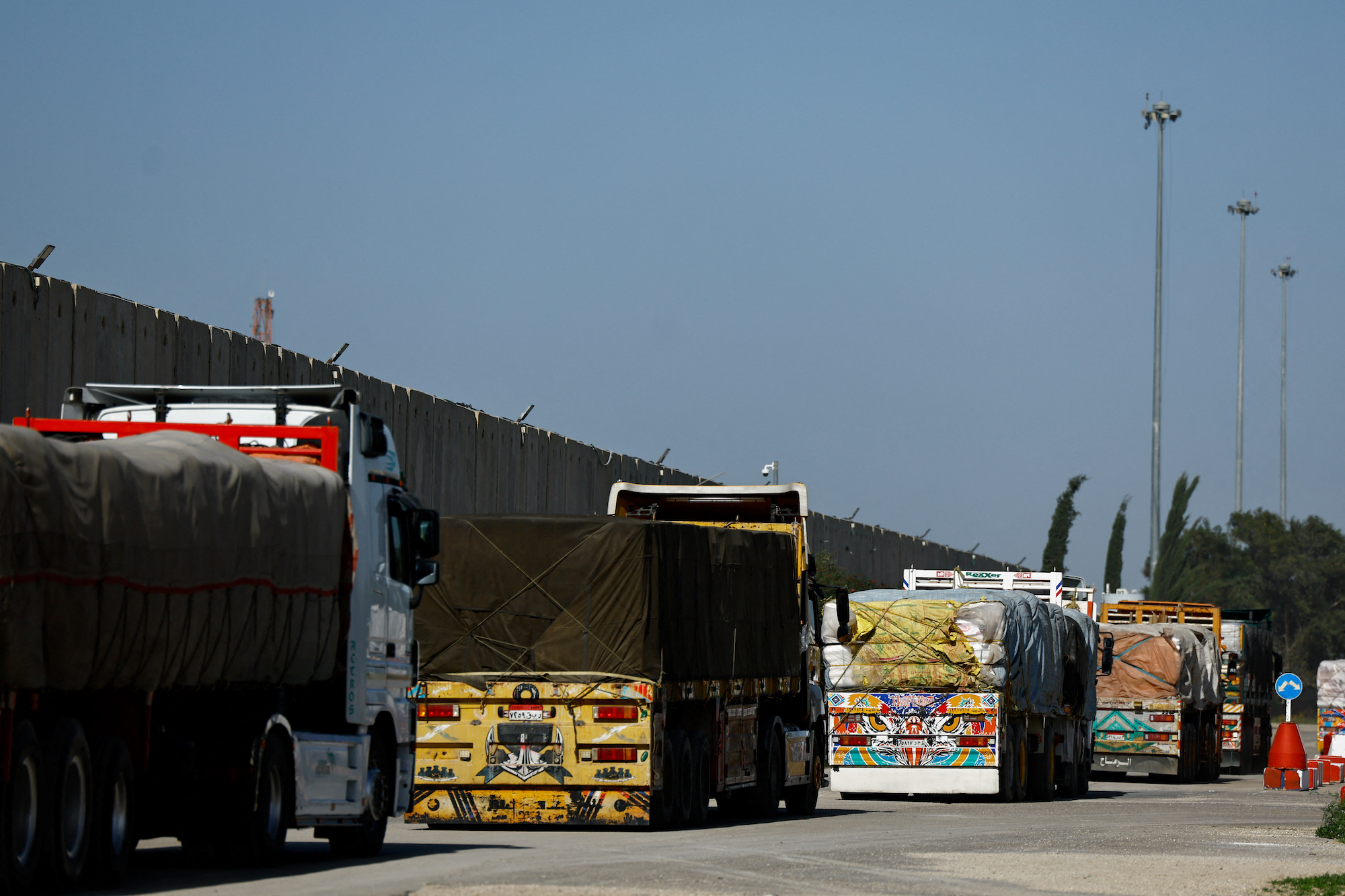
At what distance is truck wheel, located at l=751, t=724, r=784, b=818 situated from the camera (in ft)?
75.3

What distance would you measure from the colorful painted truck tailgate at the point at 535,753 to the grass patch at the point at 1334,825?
628cm

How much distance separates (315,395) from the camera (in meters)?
15.3

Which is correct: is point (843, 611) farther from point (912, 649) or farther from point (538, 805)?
point (538, 805)

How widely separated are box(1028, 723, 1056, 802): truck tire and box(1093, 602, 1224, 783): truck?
6.35 metres

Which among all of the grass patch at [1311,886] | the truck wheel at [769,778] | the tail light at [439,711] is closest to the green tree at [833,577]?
the truck wheel at [769,778]

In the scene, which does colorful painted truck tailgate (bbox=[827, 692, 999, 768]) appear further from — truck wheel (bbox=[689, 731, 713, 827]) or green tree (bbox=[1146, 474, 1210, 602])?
green tree (bbox=[1146, 474, 1210, 602])

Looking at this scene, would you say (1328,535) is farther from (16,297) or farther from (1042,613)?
(16,297)

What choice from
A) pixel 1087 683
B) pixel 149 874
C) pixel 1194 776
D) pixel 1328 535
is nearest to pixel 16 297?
pixel 149 874

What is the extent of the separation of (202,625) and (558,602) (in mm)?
6967

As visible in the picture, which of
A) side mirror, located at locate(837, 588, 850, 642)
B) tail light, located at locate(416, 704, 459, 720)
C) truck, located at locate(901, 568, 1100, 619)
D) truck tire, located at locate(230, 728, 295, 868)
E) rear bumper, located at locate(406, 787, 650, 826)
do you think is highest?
truck, located at locate(901, 568, 1100, 619)

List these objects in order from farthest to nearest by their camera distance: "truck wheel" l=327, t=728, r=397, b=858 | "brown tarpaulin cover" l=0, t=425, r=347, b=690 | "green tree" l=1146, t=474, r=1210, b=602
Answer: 1. "green tree" l=1146, t=474, r=1210, b=602
2. "truck wheel" l=327, t=728, r=397, b=858
3. "brown tarpaulin cover" l=0, t=425, r=347, b=690

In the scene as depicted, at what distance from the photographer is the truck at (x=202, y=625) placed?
36.7ft

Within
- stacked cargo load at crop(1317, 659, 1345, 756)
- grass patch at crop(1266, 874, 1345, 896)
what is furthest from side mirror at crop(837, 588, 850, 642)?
stacked cargo load at crop(1317, 659, 1345, 756)

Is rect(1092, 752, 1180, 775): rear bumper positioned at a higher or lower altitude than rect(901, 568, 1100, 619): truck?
lower
